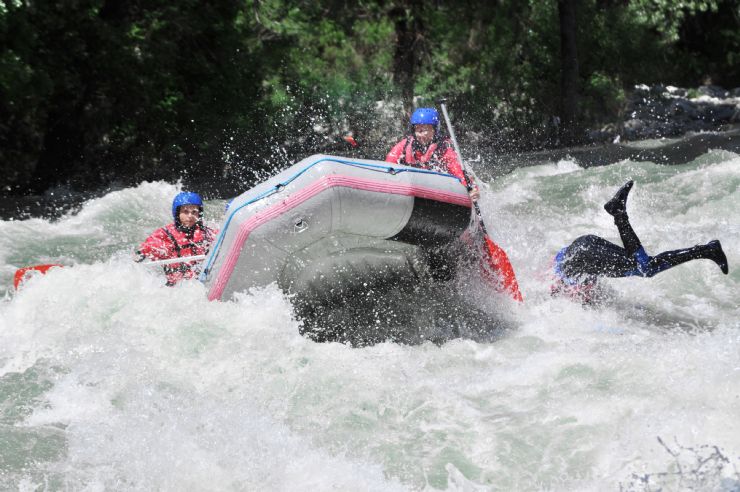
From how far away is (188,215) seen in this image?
6.70 metres

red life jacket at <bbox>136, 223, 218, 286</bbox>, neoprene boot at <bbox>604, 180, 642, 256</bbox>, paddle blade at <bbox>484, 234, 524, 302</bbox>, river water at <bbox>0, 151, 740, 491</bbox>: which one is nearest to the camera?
river water at <bbox>0, 151, 740, 491</bbox>

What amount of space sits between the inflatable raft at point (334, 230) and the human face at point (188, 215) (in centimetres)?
123

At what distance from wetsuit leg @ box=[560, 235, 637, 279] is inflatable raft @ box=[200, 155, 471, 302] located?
1005 mm

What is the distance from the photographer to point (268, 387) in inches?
190

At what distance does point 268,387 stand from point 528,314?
1.99 metres

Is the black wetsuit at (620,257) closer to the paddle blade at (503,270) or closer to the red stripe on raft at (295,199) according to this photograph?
the paddle blade at (503,270)

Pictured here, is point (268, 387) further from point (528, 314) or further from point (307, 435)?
point (528, 314)

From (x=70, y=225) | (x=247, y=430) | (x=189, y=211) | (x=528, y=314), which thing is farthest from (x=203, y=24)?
(x=247, y=430)

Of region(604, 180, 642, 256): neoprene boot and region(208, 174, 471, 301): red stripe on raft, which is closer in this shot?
region(208, 174, 471, 301): red stripe on raft

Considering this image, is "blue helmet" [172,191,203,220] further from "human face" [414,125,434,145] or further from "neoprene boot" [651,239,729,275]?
"neoprene boot" [651,239,729,275]

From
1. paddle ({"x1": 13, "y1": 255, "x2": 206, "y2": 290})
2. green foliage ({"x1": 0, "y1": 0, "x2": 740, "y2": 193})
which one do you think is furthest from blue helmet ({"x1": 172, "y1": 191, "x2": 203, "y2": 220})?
green foliage ({"x1": 0, "y1": 0, "x2": 740, "y2": 193})

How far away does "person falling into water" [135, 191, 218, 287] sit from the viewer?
6.62m

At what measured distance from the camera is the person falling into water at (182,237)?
21.7 ft

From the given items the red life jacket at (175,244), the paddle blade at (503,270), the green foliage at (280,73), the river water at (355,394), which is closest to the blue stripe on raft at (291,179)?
the river water at (355,394)
